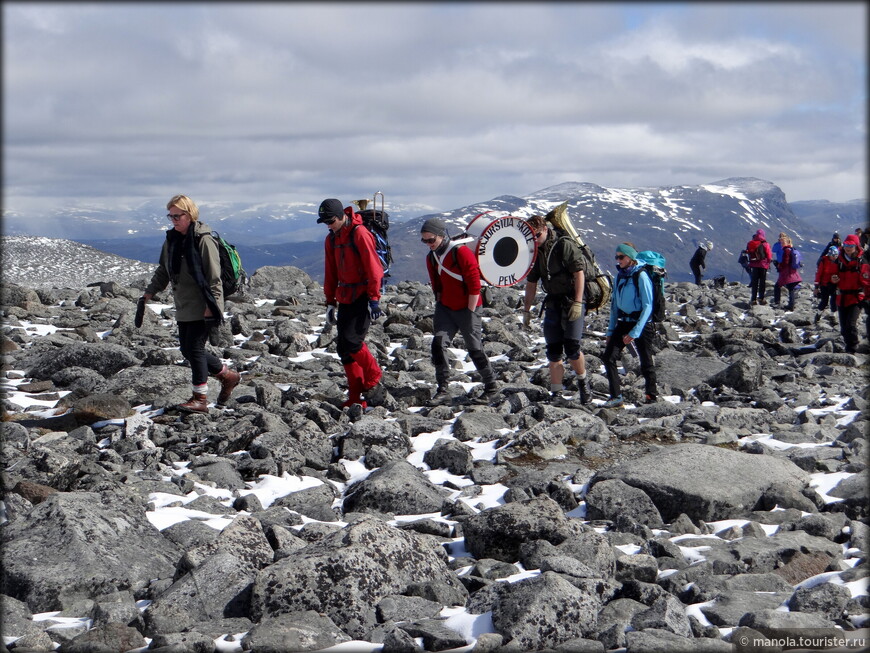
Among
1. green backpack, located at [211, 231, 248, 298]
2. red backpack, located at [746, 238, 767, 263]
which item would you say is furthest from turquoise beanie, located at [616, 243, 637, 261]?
red backpack, located at [746, 238, 767, 263]

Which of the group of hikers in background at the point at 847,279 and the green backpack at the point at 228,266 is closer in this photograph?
the green backpack at the point at 228,266

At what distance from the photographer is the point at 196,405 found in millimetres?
9352

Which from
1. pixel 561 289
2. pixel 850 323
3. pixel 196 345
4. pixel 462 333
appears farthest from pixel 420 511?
pixel 850 323

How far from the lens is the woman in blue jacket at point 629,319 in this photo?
10172 millimetres

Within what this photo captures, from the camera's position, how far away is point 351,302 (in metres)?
9.73

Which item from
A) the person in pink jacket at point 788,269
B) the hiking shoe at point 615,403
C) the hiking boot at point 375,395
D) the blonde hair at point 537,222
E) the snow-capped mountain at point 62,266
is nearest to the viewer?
the hiking boot at point 375,395

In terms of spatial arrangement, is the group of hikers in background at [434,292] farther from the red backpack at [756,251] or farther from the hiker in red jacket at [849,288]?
the red backpack at [756,251]

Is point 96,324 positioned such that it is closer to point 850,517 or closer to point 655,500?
point 655,500

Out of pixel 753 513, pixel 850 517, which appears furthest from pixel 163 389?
pixel 850 517

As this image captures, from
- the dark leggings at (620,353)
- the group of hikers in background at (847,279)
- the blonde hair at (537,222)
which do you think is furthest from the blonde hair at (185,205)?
the group of hikers in background at (847,279)

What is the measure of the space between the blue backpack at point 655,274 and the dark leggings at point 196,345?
5436 mm

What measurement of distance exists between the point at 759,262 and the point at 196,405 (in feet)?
68.2

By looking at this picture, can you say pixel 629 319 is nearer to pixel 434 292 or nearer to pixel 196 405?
pixel 434 292

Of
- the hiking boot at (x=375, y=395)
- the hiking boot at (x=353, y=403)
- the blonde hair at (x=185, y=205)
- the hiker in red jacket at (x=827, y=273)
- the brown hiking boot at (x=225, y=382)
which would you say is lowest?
the hiking boot at (x=353, y=403)
